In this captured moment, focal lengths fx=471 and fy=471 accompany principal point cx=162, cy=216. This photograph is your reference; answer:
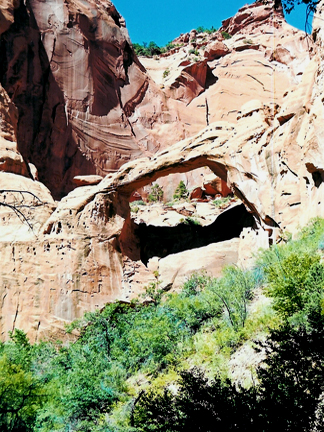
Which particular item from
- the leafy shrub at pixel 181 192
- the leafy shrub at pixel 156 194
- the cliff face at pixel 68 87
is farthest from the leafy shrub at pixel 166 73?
the leafy shrub at pixel 181 192

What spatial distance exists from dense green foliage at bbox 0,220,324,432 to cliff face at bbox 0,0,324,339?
2.43 metres

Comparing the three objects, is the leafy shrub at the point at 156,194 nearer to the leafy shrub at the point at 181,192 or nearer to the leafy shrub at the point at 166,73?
the leafy shrub at the point at 181,192

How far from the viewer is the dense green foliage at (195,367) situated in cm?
496

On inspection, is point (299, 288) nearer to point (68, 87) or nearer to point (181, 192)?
point (181, 192)

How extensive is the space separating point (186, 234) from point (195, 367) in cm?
1420

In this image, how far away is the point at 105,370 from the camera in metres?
11.1

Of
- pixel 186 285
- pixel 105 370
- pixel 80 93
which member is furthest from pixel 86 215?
pixel 80 93

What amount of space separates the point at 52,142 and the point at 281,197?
16602 millimetres

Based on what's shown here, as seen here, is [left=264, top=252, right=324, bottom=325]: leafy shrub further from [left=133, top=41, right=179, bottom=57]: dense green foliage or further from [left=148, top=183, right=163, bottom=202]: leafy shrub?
[left=133, top=41, right=179, bottom=57]: dense green foliage

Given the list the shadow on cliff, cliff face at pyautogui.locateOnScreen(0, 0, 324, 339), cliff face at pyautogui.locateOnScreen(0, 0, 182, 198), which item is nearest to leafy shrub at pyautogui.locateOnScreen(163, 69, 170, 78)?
cliff face at pyautogui.locateOnScreen(0, 0, 324, 339)

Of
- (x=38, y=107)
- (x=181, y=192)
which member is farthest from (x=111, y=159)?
(x=38, y=107)

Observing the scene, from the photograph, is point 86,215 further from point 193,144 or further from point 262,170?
point 262,170

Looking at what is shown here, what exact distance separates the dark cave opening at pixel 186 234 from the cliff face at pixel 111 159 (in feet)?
0.21

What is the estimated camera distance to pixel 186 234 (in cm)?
2208
